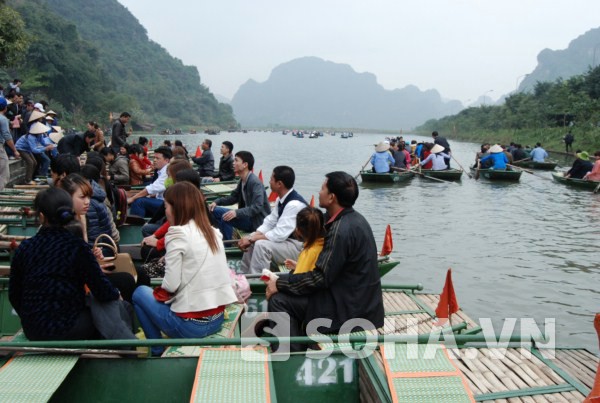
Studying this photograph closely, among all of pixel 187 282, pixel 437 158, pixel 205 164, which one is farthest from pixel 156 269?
pixel 437 158

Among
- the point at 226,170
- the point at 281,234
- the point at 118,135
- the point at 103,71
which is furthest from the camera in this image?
the point at 103,71

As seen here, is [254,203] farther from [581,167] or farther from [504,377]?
[581,167]

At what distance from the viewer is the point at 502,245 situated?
39.8 feet

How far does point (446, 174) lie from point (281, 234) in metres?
17.3

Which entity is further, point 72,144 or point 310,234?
point 72,144

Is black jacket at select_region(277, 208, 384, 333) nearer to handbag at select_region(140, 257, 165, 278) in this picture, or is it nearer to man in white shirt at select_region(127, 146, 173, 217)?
handbag at select_region(140, 257, 165, 278)

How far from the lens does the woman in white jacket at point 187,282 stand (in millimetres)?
3658

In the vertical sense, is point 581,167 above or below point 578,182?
above

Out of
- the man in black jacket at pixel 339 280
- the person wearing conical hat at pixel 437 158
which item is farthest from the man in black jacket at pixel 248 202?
the person wearing conical hat at pixel 437 158

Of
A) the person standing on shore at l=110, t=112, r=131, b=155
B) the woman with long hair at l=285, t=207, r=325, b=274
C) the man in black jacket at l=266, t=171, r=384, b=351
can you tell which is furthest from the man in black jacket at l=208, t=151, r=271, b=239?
the person standing on shore at l=110, t=112, r=131, b=155

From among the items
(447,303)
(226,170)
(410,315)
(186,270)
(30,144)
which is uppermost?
(30,144)

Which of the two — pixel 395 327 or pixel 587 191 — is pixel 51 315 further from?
pixel 587 191

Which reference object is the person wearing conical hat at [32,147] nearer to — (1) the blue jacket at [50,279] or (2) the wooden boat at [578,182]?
(1) the blue jacket at [50,279]

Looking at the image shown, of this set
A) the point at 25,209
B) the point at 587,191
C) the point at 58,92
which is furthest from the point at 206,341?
the point at 58,92
